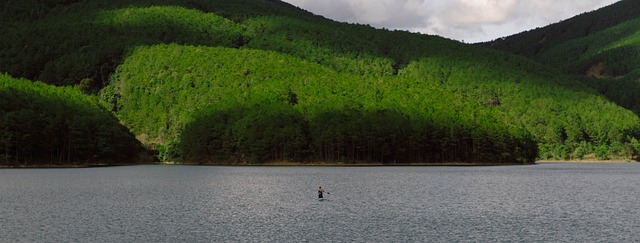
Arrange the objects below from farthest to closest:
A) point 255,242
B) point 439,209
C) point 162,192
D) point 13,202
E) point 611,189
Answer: point 611,189 → point 162,192 → point 13,202 → point 439,209 → point 255,242

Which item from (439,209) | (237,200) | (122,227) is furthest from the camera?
(237,200)

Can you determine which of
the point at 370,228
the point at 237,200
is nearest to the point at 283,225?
the point at 370,228

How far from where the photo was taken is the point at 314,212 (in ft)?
301

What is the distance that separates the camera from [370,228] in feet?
247

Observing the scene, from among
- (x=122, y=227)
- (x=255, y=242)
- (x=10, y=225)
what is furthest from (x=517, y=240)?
(x=10, y=225)

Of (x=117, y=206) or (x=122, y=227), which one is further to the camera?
(x=117, y=206)

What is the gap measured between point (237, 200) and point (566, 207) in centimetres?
4373

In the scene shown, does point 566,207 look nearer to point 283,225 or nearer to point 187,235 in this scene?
point 283,225

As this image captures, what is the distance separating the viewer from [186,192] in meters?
124

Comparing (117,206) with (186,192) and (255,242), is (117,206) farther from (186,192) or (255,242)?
(255,242)

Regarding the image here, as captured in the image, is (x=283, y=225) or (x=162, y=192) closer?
(x=283, y=225)

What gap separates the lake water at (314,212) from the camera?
69.8 m

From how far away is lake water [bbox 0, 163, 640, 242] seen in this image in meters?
69.8

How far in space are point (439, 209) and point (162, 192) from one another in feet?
161
